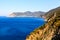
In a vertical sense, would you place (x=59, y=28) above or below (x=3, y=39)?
above

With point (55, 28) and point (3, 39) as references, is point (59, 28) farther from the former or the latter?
point (3, 39)

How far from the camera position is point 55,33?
24.2 metres

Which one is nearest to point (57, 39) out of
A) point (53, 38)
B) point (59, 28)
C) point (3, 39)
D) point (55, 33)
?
point (53, 38)

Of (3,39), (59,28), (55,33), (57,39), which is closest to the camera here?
(57,39)

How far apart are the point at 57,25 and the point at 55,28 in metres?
1.15

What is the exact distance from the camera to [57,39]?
72.0 ft

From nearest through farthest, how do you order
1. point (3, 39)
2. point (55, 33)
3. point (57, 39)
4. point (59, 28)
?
1. point (57, 39)
2. point (55, 33)
3. point (59, 28)
4. point (3, 39)

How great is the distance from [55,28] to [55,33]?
2.41 m

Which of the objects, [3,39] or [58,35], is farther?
[3,39]

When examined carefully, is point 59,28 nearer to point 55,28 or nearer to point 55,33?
point 55,28

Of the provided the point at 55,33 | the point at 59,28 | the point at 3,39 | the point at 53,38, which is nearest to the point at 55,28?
the point at 59,28

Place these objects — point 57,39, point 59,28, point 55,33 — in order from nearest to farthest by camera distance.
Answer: point 57,39 < point 55,33 < point 59,28

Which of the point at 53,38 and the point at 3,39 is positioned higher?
the point at 53,38

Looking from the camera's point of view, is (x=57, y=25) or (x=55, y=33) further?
(x=57, y=25)
